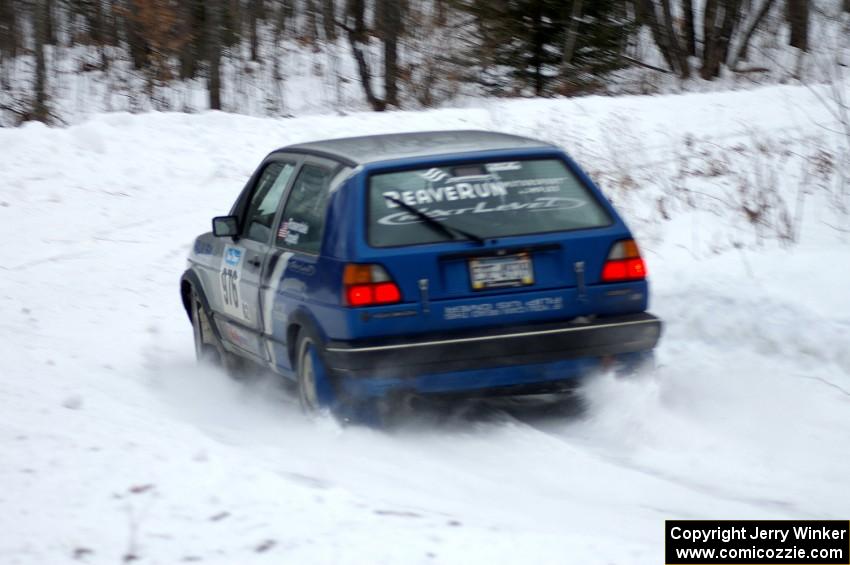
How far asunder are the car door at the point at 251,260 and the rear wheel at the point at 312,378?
802 millimetres

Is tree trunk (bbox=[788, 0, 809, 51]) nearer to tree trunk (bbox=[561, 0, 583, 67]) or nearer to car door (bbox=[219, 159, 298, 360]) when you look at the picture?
tree trunk (bbox=[561, 0, 583, 67])

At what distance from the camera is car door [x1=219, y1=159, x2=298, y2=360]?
7.66 meters

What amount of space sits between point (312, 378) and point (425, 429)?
0.70 m

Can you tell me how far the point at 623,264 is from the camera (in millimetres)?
6613

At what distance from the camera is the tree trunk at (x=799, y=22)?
32.8m

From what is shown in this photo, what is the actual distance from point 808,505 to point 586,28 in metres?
20.7

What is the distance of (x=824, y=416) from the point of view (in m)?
6.93

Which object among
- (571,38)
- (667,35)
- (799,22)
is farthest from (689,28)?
(571,38)

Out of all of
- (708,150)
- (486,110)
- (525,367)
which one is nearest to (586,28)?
(486,110)

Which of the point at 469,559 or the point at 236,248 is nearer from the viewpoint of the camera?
the point at 469,559

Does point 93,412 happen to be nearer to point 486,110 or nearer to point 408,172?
point 408,172

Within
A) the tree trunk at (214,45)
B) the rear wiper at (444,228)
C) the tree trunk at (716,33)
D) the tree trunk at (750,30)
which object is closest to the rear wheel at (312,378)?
the rear wiper at (444,228)

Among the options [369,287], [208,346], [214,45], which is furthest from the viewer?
[214,45]

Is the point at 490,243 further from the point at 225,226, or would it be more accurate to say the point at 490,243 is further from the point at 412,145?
the point at 225,226
